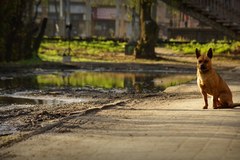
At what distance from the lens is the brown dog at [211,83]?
43.0ft

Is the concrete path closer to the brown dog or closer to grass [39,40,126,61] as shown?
the brown dog

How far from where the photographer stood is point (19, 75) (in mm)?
26453

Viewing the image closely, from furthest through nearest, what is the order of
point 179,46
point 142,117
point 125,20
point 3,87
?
point 125,20, point 179,46, point 3,87, point 142,117

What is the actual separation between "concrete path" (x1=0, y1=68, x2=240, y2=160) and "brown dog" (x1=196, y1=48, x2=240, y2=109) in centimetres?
34

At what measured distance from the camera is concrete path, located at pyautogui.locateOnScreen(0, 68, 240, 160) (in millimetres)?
8336

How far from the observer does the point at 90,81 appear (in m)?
23.8

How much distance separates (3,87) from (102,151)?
515 inches

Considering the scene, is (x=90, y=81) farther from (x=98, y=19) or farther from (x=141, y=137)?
(x=98, y=19)

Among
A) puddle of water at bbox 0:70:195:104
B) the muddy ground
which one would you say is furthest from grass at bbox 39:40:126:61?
the muddy ground

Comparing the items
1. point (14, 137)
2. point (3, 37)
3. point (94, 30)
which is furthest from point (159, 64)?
point (94, 30)

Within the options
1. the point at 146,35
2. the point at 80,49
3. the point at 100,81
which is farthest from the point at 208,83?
the point at 80,49

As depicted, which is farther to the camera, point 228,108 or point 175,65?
point 175,65

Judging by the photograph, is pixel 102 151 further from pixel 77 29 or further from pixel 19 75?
pixel 77 29

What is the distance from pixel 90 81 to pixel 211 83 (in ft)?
36.6
